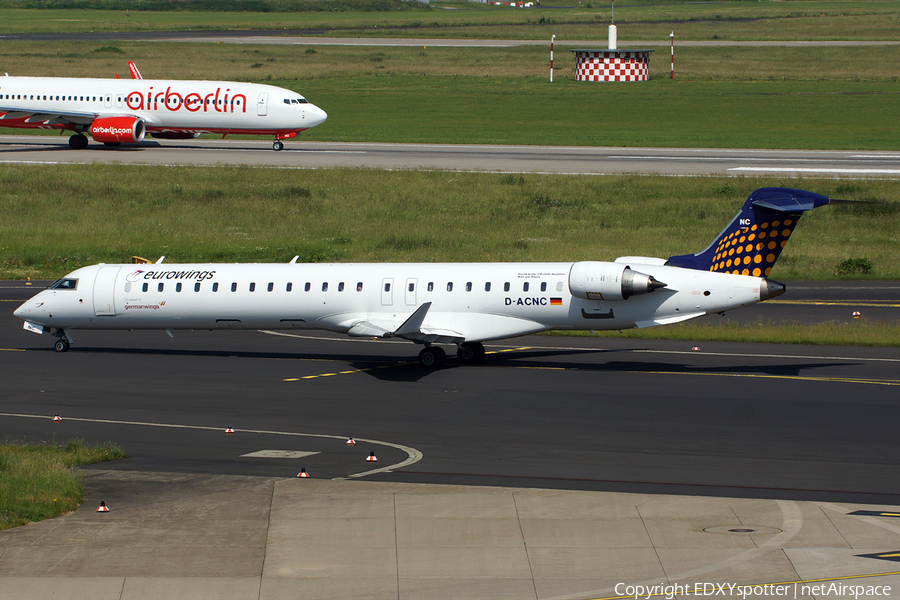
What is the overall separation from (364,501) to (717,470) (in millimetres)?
7186

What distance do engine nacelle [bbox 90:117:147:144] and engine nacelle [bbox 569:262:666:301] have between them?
2095 inches

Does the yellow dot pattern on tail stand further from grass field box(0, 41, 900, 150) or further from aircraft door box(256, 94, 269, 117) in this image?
aircraft door box(256, 94, 269, 117)

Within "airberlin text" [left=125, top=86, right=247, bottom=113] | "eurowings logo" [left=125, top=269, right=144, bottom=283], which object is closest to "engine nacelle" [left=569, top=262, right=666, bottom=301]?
"eurowings logo" [left=125, top=269, right=144, bottom=283]

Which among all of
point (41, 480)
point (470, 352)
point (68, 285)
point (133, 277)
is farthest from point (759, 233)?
point (68, 285)

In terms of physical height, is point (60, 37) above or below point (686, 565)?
above

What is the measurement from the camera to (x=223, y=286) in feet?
111

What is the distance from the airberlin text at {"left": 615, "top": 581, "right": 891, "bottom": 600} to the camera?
14.9 meters

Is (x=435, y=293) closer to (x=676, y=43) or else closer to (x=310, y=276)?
(x=310, y=276)

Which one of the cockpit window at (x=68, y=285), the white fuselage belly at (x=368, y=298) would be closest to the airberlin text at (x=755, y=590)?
the white fuselage belly at (x=368, y=298)

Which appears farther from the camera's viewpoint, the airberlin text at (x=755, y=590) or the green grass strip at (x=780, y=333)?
the green grass strip at (x=780, y=333)

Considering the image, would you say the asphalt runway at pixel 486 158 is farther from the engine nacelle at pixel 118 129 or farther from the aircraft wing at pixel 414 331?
the aircraft wing at pixel 414 331

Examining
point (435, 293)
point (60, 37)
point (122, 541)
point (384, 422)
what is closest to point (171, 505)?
point (122, 541)

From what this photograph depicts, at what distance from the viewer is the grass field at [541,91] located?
8512cm

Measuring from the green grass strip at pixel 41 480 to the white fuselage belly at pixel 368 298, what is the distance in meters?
10.8
